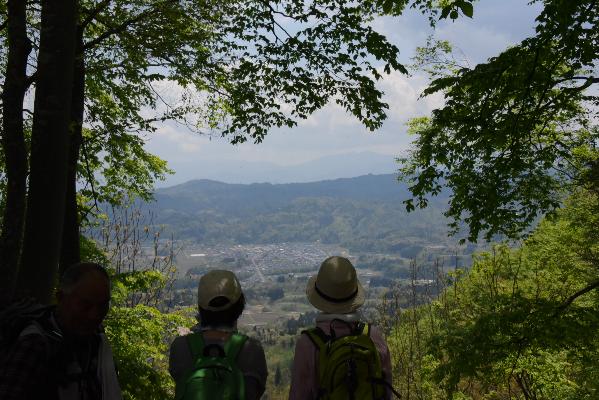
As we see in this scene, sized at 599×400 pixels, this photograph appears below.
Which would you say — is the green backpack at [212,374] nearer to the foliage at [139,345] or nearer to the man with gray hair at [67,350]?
Answer: the man with gray hair at [67,350]

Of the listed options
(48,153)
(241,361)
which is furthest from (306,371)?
(48,153)

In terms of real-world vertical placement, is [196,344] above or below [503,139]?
below

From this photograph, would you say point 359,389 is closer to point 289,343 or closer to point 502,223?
point 502,223

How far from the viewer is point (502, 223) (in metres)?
8.00

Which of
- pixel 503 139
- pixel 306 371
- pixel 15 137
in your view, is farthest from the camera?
pixel 503 139

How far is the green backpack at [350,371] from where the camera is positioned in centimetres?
265

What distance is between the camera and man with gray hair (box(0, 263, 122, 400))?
193cm

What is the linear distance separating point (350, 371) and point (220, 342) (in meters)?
0.78

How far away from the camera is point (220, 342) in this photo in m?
2.61

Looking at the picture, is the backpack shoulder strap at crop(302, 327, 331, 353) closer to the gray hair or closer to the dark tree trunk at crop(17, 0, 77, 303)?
the gray hair

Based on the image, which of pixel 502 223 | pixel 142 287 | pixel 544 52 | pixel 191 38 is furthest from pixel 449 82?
pixel 142 287

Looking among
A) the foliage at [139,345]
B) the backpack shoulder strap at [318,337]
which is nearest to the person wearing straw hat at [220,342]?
the backpack shoulder strap at [318,337]

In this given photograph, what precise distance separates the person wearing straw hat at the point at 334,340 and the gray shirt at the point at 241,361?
0.80 feet

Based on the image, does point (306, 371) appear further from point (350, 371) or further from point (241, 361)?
point (241, 361)
